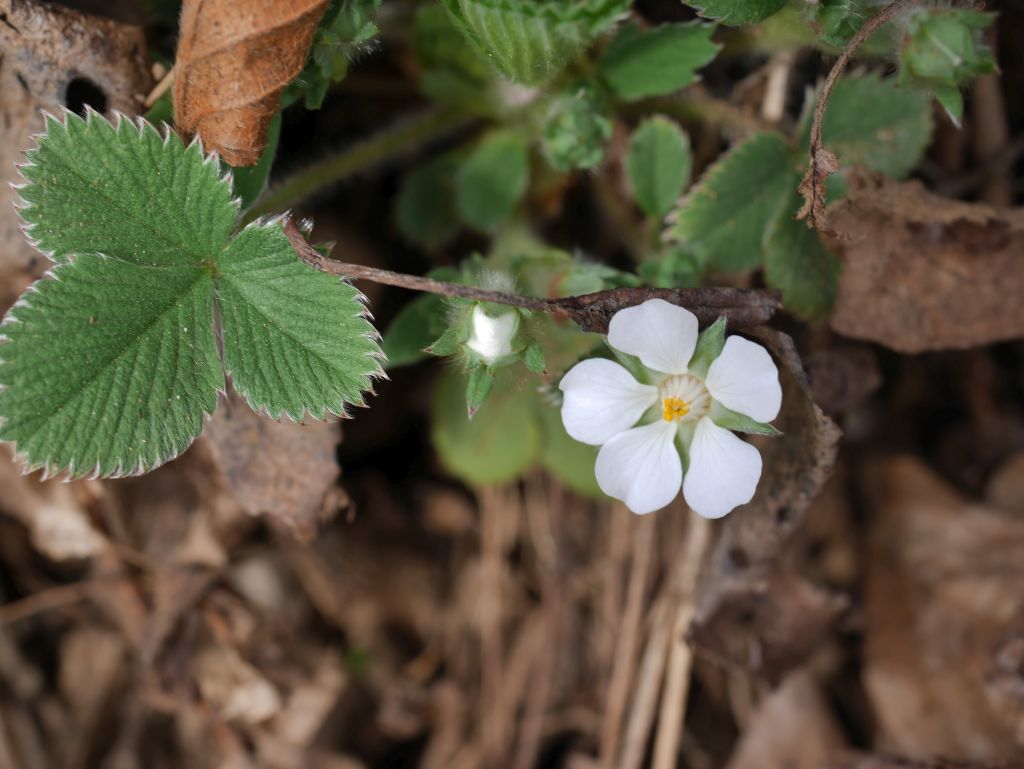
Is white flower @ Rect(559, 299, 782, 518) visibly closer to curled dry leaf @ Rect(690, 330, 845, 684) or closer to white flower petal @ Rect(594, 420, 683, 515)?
white flower petal @ Rect(594, 420, 683, 515)

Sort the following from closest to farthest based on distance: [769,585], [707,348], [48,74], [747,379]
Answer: [747,379] < [707,348] < [48,74] < [769,585]

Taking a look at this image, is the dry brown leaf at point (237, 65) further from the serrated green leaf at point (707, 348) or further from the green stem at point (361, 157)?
the serrated green leaf at point (707, 348)

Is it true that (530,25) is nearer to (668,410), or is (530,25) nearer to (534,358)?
(534,358)

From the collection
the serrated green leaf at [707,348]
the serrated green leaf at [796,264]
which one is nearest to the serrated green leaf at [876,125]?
the serrated green leaf at [796,264]

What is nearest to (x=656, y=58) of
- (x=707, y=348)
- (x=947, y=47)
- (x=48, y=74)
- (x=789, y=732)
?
(x=947, y=47)

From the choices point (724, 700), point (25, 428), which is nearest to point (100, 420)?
point (25, 428)

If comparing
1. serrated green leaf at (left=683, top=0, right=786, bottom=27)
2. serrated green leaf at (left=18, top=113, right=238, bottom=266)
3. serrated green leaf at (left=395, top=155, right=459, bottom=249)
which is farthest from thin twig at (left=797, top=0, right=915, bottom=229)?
serrated green leaf at (left=395, top=155, right=459, bottom=249)
